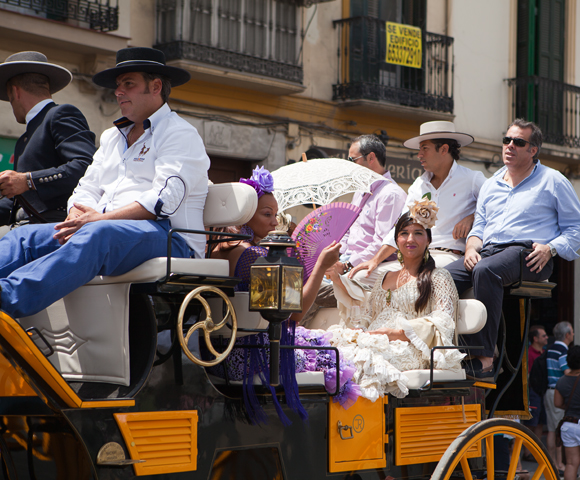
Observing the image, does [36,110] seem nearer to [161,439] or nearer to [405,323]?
[161,439]

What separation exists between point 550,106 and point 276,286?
1239 centimetres

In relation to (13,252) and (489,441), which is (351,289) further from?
(13,252)

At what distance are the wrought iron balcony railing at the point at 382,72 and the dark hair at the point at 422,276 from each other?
24.5 ft

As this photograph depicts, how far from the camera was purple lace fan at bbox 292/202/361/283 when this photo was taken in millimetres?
4293

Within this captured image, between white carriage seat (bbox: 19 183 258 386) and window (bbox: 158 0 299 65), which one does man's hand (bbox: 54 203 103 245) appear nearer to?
white carriage seat (bbox: 19 183 258 386)

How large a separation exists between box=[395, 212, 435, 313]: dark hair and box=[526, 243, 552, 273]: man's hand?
0.59m

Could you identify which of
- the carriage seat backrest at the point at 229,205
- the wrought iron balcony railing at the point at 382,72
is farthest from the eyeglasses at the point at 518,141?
the wrought iron balcony railing at the point at 382,72

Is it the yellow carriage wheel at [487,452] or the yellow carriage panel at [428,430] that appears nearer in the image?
the yellow carriage wheel at [487,452]

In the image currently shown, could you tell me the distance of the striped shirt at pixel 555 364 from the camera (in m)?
8.55

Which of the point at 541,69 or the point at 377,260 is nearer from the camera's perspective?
the point at 377,260

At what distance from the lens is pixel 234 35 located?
1073 centimetres

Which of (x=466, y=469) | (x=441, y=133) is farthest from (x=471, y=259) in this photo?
(x=466, y=469)

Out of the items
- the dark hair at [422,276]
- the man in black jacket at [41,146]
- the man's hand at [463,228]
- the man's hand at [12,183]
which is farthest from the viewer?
the man's hand at [463,228]

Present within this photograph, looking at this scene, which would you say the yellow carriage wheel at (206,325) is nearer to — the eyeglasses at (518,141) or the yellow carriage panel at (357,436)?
the yellow carriage panel at (357,436)
